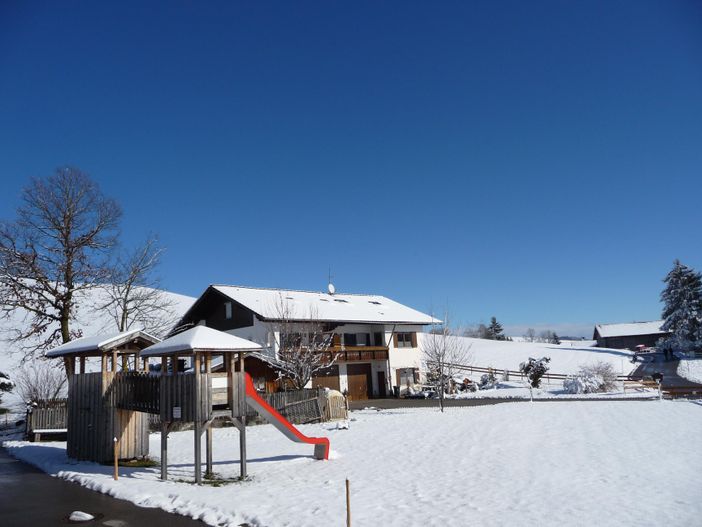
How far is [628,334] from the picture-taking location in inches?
3784

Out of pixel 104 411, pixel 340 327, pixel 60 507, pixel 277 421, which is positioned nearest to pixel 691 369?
pixel 340 327

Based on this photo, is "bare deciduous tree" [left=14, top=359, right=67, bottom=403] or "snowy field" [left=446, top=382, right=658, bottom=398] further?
"snowy field" [left=446, top=382, right=658, bottom=398]

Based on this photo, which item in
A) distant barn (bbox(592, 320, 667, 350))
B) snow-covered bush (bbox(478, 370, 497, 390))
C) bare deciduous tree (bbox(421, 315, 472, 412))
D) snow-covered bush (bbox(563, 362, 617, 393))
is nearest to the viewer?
bare deciduous tree (bbox(421, 315, 472, 412))

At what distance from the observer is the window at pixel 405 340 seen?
145 feet

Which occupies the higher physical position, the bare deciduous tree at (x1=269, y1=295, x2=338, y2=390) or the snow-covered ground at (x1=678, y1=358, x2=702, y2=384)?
the bare deciduous tree at (x1=269, y1=295, x2=338, y2=390)

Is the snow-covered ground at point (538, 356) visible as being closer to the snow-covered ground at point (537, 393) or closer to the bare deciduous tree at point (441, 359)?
the snow-covered ground at point (537, 393)

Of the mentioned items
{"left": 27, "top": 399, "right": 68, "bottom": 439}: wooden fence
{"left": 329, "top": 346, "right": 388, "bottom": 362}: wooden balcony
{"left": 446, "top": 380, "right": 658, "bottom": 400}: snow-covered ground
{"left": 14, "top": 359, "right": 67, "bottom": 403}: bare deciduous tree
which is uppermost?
{"left": 329, "top": 346, "right": 388, "bottom": 362}: wooden balcony

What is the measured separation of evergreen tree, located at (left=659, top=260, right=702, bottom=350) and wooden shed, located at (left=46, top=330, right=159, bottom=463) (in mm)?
64828

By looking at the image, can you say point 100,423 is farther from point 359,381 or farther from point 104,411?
point 359,381

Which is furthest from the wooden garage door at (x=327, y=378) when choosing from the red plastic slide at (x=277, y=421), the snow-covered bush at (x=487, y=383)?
the red plastic slide at (x=277, y=421)

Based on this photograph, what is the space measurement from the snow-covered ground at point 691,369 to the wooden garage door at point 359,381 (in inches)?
1126

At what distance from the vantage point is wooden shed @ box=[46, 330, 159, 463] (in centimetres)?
1739

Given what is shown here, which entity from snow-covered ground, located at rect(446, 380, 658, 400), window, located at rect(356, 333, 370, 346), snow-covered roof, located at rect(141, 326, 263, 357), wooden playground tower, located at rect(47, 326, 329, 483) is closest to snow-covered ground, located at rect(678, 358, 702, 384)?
snow-covered ground, located at rect(446, 380, 658, 400)

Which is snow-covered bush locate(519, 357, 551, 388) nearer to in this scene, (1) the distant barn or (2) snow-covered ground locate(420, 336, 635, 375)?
(2) snow-covered ground locate(420, 336, 635, 375)
